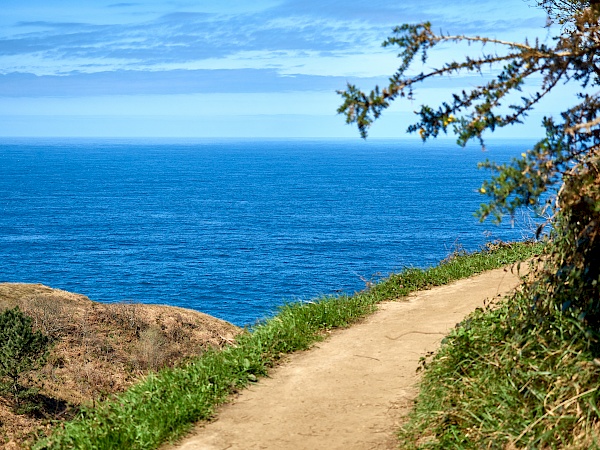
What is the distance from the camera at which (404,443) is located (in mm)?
6566

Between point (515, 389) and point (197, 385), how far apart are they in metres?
3.53

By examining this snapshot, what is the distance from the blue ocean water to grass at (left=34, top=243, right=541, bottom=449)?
32.5 feet

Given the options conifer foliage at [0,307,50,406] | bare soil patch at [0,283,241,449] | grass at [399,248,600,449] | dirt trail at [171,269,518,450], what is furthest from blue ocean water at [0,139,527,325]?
grass at [399,248,600,449]

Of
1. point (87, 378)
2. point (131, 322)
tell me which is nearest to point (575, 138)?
point (87, 378)

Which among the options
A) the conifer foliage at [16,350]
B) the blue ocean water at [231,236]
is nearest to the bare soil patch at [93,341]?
the conifer foliage at [16,350]

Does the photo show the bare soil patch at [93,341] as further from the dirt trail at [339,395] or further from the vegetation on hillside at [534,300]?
the vegetation on hillside at [534,300]

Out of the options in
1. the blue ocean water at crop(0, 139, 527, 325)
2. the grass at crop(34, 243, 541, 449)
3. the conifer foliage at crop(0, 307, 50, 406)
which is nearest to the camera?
the grass at crop(34, 243, 541, 449)

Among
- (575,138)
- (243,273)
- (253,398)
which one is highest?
(575,138)

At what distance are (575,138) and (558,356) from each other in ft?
6.21

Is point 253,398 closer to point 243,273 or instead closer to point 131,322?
point 131,322

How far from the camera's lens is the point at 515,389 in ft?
20.2

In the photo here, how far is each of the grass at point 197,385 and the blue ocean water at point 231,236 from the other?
9.89 metres

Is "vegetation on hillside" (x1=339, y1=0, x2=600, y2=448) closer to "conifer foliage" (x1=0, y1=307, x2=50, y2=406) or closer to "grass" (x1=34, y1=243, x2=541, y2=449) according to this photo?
"grass" (x1=34, y1=243, x2=541, y2=449)

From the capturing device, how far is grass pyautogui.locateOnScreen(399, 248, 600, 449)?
5562mm
